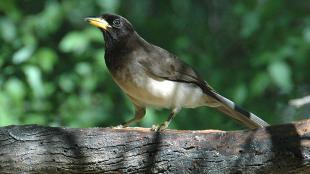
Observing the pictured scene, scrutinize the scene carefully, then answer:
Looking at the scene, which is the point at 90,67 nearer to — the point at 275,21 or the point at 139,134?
the point at 275,21

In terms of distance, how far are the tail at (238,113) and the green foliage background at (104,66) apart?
0.65 metres

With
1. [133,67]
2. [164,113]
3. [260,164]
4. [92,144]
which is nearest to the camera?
[260,164]

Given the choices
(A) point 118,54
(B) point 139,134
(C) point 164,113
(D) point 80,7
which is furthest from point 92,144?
(D) point 80,7

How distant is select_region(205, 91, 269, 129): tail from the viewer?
18.4 ft

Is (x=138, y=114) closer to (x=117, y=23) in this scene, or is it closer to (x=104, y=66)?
(x=117, y=23)

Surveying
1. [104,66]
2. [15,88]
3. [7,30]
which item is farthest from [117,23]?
[7,30]

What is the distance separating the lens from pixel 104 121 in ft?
21.6

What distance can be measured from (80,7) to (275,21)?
6.51 ft

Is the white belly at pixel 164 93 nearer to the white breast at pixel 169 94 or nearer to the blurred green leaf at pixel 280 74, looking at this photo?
the white breast at pixel 169 94

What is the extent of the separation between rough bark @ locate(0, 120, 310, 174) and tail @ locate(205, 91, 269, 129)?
1277 millimetres

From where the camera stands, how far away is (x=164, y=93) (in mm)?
5562

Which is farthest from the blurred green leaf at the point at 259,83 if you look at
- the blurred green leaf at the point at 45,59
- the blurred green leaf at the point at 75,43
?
the blurred green leaf at the point at 45,59

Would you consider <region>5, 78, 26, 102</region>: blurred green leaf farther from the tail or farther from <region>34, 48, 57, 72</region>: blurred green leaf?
the tail

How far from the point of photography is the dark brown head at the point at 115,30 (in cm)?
584
